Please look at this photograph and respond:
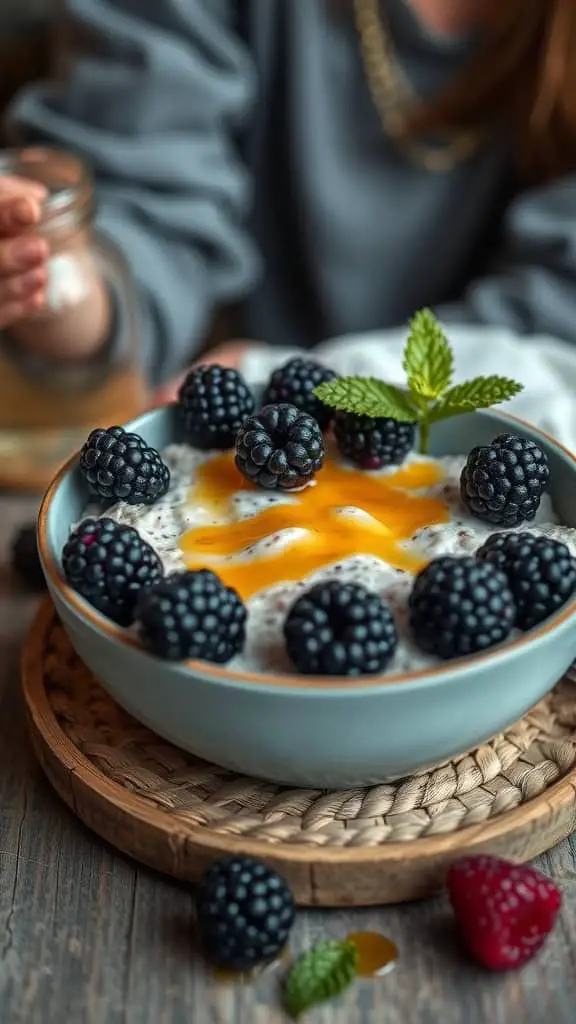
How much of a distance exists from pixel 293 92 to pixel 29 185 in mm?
700

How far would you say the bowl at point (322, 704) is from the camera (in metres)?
0.78

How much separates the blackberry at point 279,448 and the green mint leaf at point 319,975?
15.3 inches

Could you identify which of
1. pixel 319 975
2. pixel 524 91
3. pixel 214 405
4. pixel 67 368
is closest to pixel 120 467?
pixel 214 405

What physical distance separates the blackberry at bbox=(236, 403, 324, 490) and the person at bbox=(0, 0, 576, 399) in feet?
1.86

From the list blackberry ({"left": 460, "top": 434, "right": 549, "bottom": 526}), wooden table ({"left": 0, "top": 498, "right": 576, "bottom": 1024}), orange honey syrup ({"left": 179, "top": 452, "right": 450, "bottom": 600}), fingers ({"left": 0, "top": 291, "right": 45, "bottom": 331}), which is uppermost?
blackberry ({"left": 460, "top": 434, "right": 549, "bottom": 526})

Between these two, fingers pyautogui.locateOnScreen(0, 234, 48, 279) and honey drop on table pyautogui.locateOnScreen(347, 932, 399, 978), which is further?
fingers pyautogui.locateOnScreen(0, 234, 48, 279)

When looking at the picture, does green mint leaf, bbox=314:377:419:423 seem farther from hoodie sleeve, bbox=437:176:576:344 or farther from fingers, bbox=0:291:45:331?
hoodie sleeve, bbox=437:176:576:344

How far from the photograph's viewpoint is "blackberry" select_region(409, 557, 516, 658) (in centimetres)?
80

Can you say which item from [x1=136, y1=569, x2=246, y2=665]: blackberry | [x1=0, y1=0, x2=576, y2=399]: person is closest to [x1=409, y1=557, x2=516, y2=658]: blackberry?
[x1=136, y1=569, x2=246, y2=665]: blackberry

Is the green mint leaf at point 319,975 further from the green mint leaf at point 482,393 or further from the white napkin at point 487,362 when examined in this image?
the white napkin at point 487,362

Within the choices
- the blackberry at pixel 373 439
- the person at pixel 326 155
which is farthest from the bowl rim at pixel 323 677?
the person at pixel 326 155

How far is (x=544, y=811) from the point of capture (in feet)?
2.86

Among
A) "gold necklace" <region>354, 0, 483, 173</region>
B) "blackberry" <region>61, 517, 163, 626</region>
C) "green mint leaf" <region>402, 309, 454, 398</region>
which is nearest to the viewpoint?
"blackberry" <region>61, 517, 163, 626</region>

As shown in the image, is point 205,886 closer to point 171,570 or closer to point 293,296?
point 171,570
